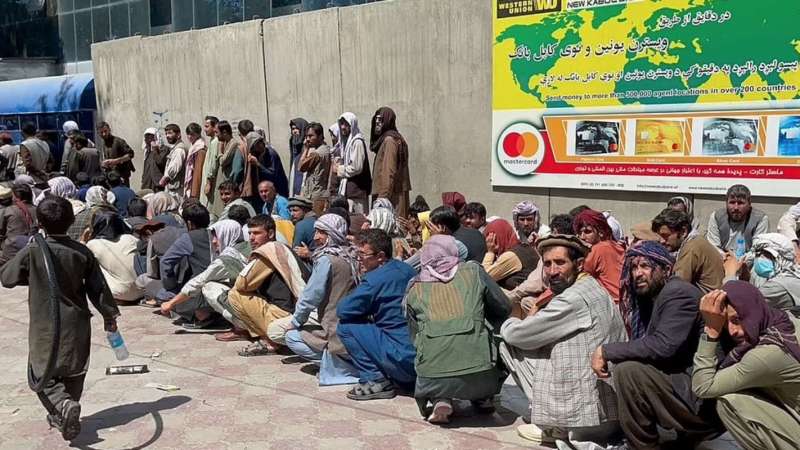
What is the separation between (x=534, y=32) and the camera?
8406 millimetres

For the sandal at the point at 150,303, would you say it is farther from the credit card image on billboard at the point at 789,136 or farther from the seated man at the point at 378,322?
the credit card image on billboard at the point at 789,136

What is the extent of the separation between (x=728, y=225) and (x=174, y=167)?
730cm

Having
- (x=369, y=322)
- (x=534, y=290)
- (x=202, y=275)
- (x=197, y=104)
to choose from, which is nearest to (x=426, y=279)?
(x=369, y=322)

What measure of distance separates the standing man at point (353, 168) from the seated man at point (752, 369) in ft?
18.5

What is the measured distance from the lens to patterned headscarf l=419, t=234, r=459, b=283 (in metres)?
4.68

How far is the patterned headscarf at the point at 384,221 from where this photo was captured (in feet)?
22.9

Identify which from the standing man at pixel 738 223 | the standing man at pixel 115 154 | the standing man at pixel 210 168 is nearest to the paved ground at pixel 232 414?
the standing man at pixel 738 223

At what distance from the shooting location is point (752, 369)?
3.44 m

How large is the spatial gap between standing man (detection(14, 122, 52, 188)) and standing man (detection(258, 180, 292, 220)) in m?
4.70

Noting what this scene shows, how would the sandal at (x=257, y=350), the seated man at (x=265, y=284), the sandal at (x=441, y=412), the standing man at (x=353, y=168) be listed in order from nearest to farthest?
1. the sandal at (x=441, y=412)
2. the seated man at (x=265, y=284)
3. the sandal at (x=257, y=350)
4. the standing man at (x=353, y=168)

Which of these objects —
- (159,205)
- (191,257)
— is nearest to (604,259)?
(191,257)

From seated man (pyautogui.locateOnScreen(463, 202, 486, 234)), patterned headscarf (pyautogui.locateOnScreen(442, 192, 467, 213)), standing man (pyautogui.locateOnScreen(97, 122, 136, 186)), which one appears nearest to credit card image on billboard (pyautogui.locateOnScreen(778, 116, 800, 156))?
seated man (pyautogui.locateOnScreen(463, 202, 486, 234))

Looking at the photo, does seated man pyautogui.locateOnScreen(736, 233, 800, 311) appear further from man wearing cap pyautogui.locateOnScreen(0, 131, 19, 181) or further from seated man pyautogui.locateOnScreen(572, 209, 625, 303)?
man wearing cap pyautogui.locateOnScreen(0, 131, 19, 181)

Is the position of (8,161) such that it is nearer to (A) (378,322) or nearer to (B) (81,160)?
(B) (81,160)
